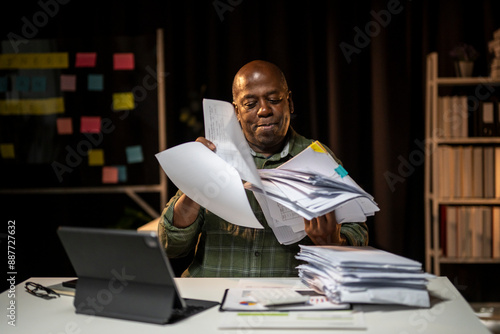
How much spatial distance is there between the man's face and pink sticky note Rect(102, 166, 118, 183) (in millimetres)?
1634

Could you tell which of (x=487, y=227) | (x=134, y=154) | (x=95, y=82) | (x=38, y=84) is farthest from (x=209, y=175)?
(x=487, y=227)

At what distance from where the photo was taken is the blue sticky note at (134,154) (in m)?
3.20

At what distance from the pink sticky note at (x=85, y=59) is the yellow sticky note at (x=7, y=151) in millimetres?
615

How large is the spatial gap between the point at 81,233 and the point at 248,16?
2519 mm

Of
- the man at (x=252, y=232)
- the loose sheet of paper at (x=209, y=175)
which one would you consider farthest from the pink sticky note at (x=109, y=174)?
the loose sheet of paper at (x=209, y=175)

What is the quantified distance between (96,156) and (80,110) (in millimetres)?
282

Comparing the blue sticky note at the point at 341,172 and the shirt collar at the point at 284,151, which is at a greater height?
the shirt collar at the point at 284,151

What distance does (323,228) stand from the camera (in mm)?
1415

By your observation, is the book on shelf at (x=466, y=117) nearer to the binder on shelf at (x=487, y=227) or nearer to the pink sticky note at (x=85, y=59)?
the binder on shelf at (x=487, y=227)

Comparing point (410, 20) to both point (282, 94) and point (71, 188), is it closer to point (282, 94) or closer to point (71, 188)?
point (282, 94)

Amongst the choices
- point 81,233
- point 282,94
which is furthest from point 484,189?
point 81,233

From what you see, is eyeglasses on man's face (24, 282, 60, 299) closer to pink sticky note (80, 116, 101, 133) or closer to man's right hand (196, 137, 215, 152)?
man's right hand (196, 137, 215, 152)

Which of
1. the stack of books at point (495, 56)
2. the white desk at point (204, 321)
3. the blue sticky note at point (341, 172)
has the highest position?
the stack of books at point (495, 56)

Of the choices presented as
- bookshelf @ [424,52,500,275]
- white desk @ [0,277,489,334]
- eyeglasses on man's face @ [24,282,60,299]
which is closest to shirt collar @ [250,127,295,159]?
white desk @ [0,277,489,334]
